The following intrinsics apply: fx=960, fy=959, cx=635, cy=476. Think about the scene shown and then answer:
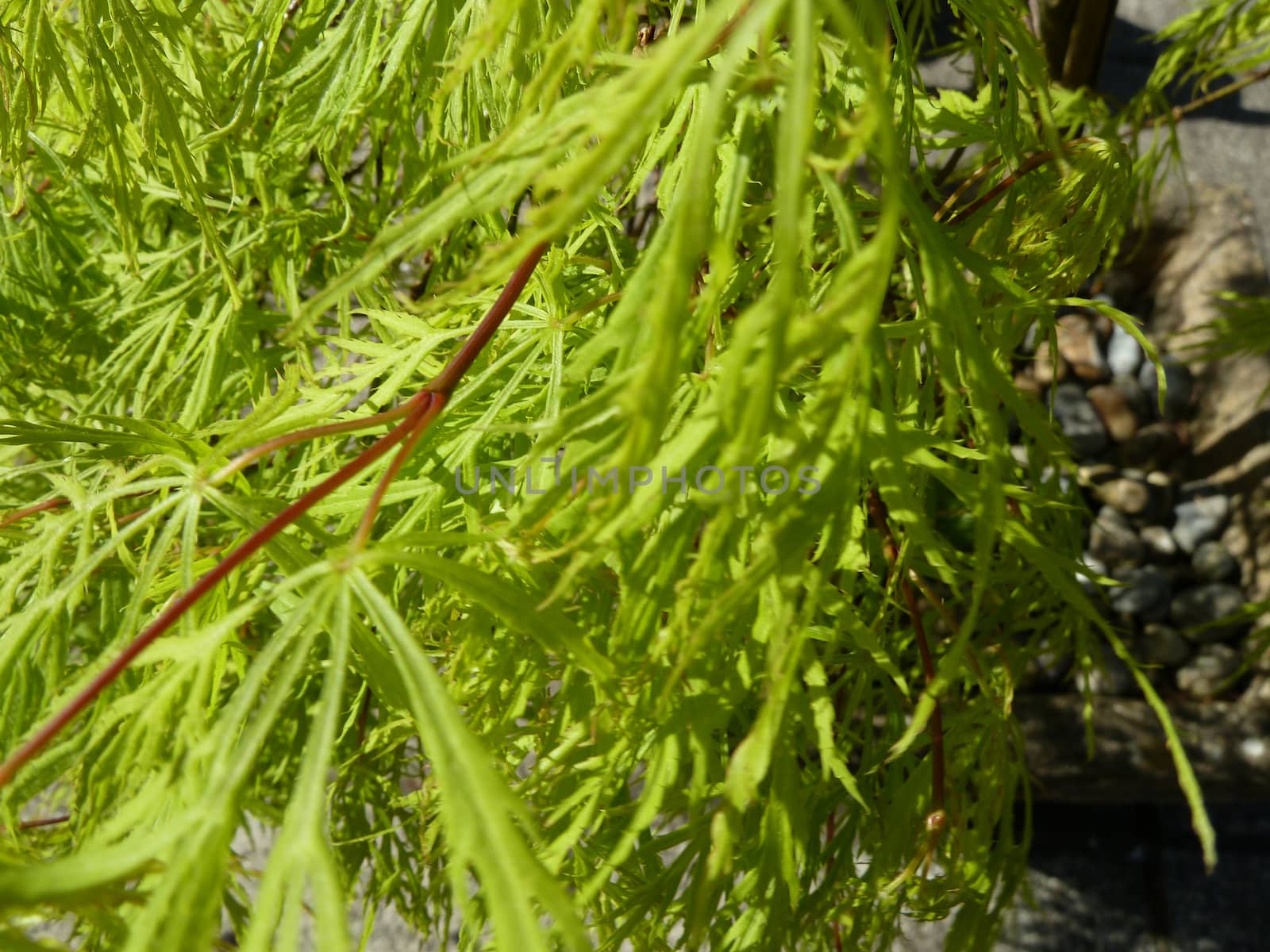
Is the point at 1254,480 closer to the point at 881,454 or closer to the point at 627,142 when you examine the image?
the point at 881,454

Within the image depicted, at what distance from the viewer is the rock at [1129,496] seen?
1.39 meters

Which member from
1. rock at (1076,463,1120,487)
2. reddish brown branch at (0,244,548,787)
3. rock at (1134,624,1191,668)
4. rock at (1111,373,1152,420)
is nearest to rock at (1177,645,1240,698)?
rock at (1134,624,1191,668)

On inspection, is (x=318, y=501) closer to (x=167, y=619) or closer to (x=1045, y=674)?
(x=167, y=619)

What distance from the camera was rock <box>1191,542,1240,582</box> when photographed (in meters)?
1.35

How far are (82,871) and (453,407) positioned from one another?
264 millimetres

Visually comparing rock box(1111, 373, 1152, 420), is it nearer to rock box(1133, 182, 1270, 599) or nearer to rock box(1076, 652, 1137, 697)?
rock box(1133, 182, 1270, 599)

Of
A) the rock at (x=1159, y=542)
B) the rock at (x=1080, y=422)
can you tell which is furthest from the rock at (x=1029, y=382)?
the rock at (x=1159, y=542)

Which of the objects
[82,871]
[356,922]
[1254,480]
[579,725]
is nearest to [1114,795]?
[1254,480]

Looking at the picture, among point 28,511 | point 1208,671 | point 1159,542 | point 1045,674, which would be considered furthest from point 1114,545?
point 28,511

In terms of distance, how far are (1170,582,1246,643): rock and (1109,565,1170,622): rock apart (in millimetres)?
21

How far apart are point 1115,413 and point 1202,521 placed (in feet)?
0.66

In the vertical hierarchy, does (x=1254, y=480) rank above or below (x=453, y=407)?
below

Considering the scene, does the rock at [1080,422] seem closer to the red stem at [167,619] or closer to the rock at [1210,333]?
the rock at [1210,333]

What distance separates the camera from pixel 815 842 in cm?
64
